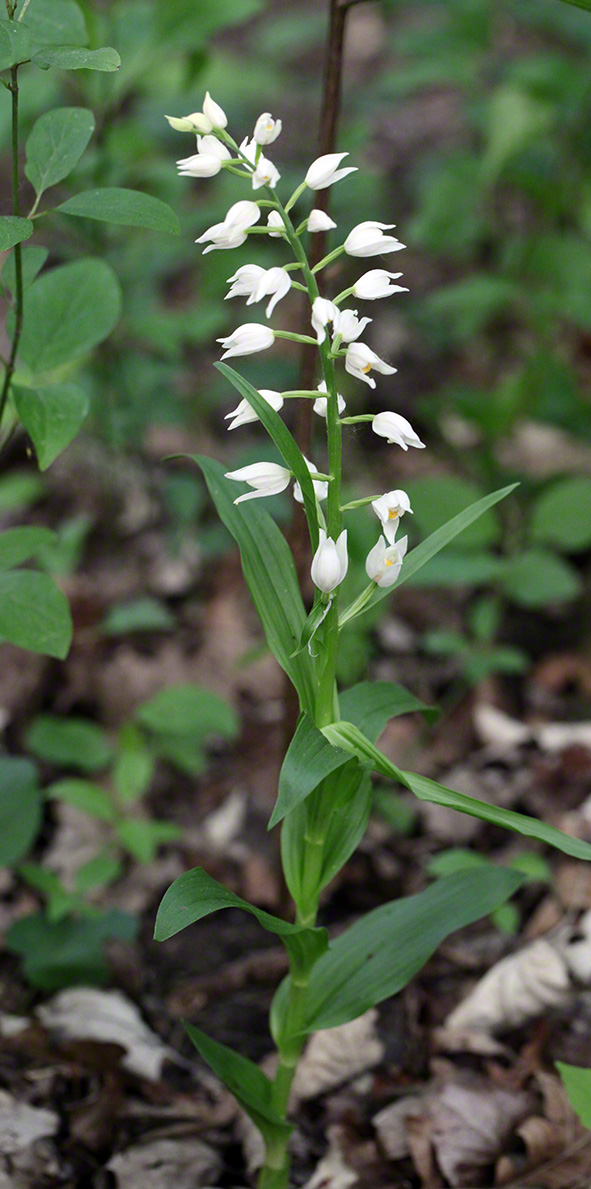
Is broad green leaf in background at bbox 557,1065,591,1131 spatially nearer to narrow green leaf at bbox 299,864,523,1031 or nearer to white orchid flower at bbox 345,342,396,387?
narrow green leaf at bbox 299,864,523,1031

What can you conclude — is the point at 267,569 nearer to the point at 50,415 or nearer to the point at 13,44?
the point at 50,415

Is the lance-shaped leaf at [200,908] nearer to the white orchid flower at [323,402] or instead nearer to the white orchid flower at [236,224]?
the white orchid flower at [323,402]

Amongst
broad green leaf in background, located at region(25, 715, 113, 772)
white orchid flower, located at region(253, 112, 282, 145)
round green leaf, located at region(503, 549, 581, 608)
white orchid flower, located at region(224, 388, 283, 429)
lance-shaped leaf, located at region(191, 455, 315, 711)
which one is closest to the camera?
white orchid flower, located at region(253, 112, 282, 145)

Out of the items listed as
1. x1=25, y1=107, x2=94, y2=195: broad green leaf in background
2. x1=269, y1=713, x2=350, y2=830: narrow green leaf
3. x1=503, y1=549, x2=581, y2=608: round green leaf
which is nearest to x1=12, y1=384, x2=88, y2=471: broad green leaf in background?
x1=25, y1=107, x2=94, y2=195: broad green leaf in background

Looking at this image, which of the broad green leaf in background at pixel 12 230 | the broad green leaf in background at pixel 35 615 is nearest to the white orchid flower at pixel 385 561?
the broad green leaf in background at pixel 35 615

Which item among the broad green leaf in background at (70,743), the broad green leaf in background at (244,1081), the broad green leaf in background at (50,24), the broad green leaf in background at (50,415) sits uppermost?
the broad green leaf in background at (50,24)
